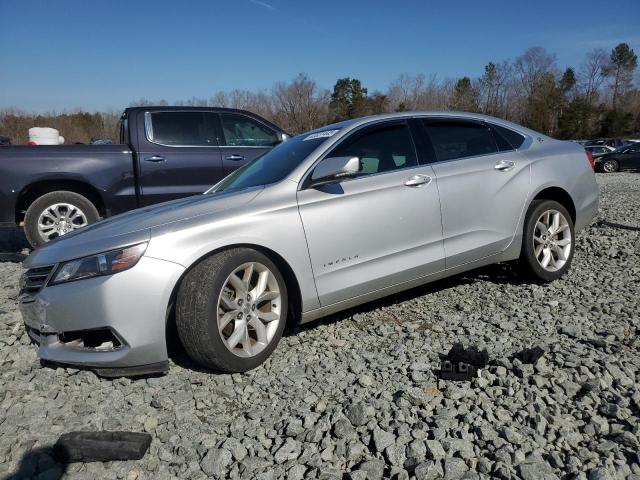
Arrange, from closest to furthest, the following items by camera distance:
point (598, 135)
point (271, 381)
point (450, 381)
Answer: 1. point (450, 381)
2. point (271, 381)
3. point (598, 135)

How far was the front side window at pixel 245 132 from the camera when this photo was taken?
7.05 m

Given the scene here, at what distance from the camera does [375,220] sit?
3434 millimetres

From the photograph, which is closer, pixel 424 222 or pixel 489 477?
pixel 489 477

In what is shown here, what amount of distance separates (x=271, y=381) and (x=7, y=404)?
4.78 ft

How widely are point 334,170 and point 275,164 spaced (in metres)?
0.67

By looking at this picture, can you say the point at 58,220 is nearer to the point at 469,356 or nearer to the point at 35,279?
the point at 35,279

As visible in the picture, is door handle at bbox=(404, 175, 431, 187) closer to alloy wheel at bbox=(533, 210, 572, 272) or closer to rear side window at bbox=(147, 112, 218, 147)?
alloy wheel at bbox=(533, 210, 572, 272)

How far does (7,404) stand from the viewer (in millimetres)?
2775

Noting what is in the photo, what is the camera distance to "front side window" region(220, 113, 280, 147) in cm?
705

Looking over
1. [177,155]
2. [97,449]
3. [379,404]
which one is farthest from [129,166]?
[379,404]

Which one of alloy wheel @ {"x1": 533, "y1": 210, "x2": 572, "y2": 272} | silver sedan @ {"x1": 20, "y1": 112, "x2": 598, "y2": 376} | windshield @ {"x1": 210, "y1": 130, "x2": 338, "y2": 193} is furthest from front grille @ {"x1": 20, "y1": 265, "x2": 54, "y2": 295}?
alloy wheel @ {"x1": 533, "y1": 210, "x2": 572, "y2": 272}

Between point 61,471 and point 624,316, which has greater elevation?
point 61,471

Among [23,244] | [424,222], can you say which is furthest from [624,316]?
[23,244]

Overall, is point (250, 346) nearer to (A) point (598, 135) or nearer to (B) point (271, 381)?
(B) point (271, 381)
